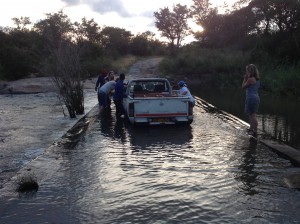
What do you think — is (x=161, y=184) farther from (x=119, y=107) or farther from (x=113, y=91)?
(x=113, y=91)

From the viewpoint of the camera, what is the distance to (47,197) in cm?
587

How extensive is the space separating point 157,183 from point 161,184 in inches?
3.1

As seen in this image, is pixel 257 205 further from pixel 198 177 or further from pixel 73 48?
pixel 73 48

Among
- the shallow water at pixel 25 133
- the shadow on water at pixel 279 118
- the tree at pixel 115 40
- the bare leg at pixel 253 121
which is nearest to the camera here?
the shallow water at pixel 25 133

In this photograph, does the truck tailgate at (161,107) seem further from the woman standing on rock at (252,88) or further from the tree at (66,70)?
the tree at (66,70)

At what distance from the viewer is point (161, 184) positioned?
636 centimetres

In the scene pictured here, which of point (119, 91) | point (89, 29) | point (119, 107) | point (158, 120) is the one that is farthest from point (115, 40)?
point (158, 120)

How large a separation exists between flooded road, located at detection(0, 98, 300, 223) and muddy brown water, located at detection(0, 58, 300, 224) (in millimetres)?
13

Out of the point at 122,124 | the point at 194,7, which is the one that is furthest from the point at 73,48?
the point at 194,7

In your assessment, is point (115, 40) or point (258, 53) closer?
point (258, 53)

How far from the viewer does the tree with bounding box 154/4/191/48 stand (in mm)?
67438

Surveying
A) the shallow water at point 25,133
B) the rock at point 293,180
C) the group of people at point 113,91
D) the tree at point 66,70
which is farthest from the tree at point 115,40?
the rock at point 293,180

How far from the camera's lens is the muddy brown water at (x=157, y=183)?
5.17 meters

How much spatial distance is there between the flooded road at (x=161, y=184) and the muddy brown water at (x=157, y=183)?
0.04 feet
